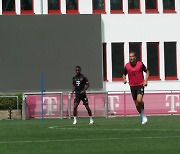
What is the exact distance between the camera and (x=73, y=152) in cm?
1361

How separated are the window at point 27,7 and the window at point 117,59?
4.97 metres

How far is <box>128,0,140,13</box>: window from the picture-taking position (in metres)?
43.7

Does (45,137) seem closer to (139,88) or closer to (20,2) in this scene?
(139,88)

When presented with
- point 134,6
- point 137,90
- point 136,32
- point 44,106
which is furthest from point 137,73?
point 134,6

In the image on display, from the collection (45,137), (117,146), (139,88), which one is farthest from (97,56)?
(117,146)

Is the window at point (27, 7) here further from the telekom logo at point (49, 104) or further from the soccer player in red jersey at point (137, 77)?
the soccer player in red jersey at point (137, 77)

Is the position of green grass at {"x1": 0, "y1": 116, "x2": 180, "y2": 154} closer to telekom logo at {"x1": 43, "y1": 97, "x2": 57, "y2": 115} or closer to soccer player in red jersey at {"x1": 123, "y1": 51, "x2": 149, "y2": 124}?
soccer player in red jersey at {"x1": 123, "y1": 51, "x2": 149, "y2": 124}

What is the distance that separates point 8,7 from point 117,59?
22.0ft

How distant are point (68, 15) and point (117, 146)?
92.5ft

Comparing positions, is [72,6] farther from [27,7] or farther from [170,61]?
[170,61]

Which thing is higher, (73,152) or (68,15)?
(68,15)

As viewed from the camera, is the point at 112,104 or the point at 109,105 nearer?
the point at 109,105

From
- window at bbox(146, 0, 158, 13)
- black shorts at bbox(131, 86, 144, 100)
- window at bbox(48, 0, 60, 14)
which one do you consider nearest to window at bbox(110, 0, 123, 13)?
window at bbox(146, 0, 158, 13)

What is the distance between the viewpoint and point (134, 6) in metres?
43.9
